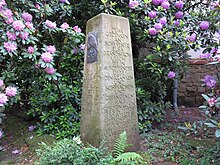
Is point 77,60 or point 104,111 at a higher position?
point 77,60

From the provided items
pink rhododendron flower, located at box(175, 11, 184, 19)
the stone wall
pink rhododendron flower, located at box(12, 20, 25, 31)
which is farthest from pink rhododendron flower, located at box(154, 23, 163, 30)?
the stone wall

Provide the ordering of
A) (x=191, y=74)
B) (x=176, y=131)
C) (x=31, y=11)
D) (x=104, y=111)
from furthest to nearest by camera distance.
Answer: (x=191, y=74) < (x=176, y=131) < (x=31, y=11) < (x=104, y=111)

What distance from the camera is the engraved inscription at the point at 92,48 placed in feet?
6.61

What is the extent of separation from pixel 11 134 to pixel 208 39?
324cm

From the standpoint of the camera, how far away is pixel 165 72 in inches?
116

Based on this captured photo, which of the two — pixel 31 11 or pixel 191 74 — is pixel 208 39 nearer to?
pixel 191 74

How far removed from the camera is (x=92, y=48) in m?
2.06

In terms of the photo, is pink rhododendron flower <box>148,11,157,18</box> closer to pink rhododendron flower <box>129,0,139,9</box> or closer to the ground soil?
pink rhododendron flower <box>129,0,139,9</box>

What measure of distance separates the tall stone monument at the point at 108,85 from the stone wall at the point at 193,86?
2.84 m

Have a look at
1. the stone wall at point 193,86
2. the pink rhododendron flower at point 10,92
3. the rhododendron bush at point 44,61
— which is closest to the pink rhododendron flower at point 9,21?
the rhododendron bush at point 44,61

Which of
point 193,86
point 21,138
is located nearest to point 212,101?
point 21,138

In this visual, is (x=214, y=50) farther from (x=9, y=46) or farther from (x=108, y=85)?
(x=9, y=46)

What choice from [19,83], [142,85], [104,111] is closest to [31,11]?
[19,83]

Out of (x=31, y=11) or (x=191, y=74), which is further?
(x=191, y=74)
